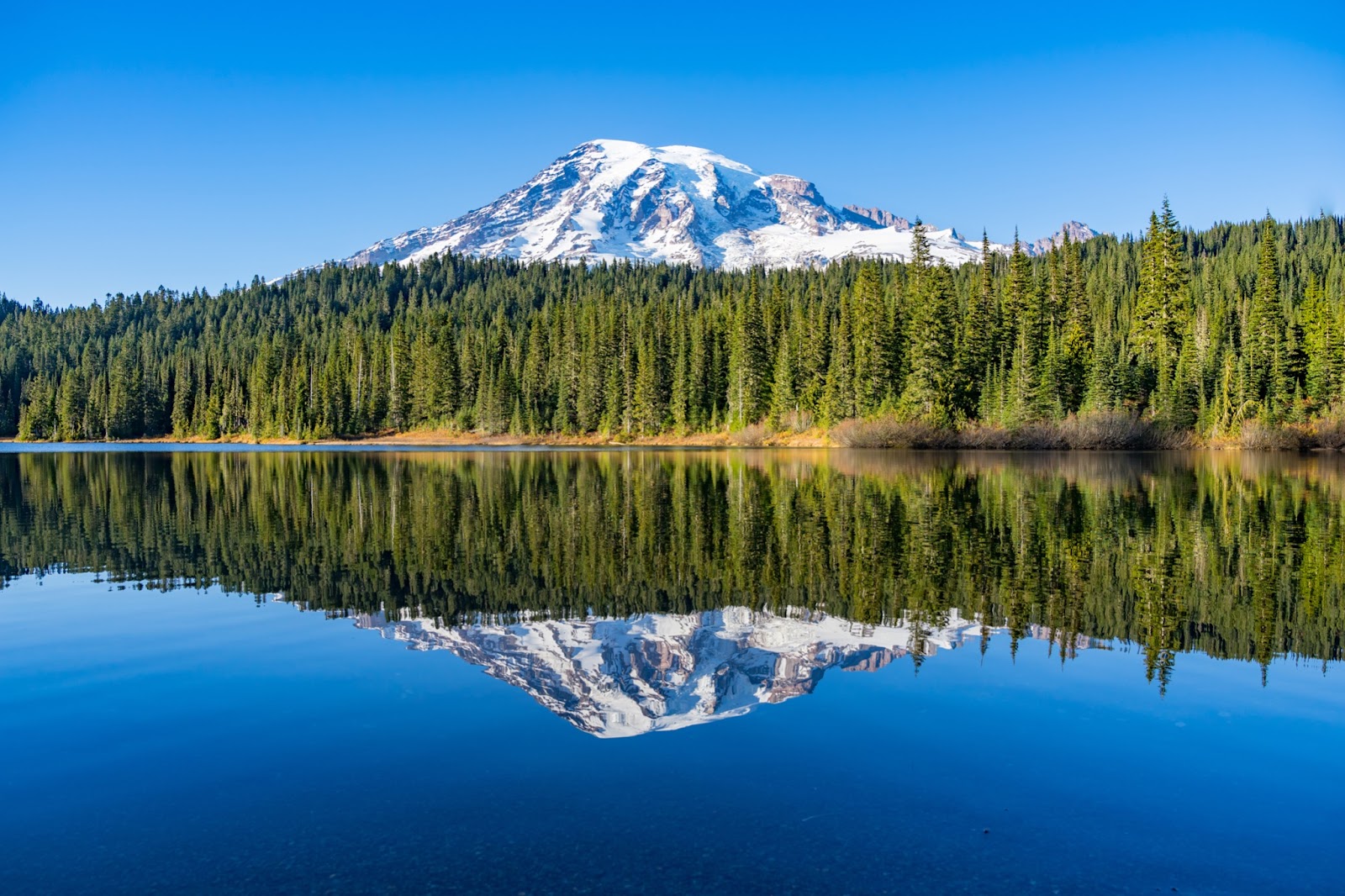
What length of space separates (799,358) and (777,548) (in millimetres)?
80867

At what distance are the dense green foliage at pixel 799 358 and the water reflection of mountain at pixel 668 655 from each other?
71.7m

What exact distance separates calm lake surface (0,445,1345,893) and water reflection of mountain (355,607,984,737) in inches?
2.4

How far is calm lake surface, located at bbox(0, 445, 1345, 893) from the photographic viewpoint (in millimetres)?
6441

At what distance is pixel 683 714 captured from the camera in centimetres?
957

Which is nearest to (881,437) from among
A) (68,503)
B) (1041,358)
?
(1041,358)

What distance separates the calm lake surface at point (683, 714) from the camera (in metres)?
6.44

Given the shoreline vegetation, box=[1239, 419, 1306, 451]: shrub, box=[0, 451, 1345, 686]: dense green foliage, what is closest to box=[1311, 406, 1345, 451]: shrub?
the shoreline vegetation

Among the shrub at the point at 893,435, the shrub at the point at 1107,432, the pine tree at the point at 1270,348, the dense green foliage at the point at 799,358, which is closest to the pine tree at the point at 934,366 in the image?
the dense green foliage at the point at 799,358

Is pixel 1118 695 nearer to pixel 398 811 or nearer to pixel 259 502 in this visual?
pixel 398 811

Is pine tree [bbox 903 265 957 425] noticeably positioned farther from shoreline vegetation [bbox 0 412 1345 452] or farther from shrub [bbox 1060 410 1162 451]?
shrub [bbox 1060 410 1162 451]

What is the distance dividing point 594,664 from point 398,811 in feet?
14.0

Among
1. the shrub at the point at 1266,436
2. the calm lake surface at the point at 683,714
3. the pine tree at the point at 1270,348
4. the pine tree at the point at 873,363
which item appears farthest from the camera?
the pine tree at the point at 873,363

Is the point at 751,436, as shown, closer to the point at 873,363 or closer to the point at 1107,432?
the point at 873,363

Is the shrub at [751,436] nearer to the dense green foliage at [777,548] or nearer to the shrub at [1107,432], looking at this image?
the shrub at [1107,432]
